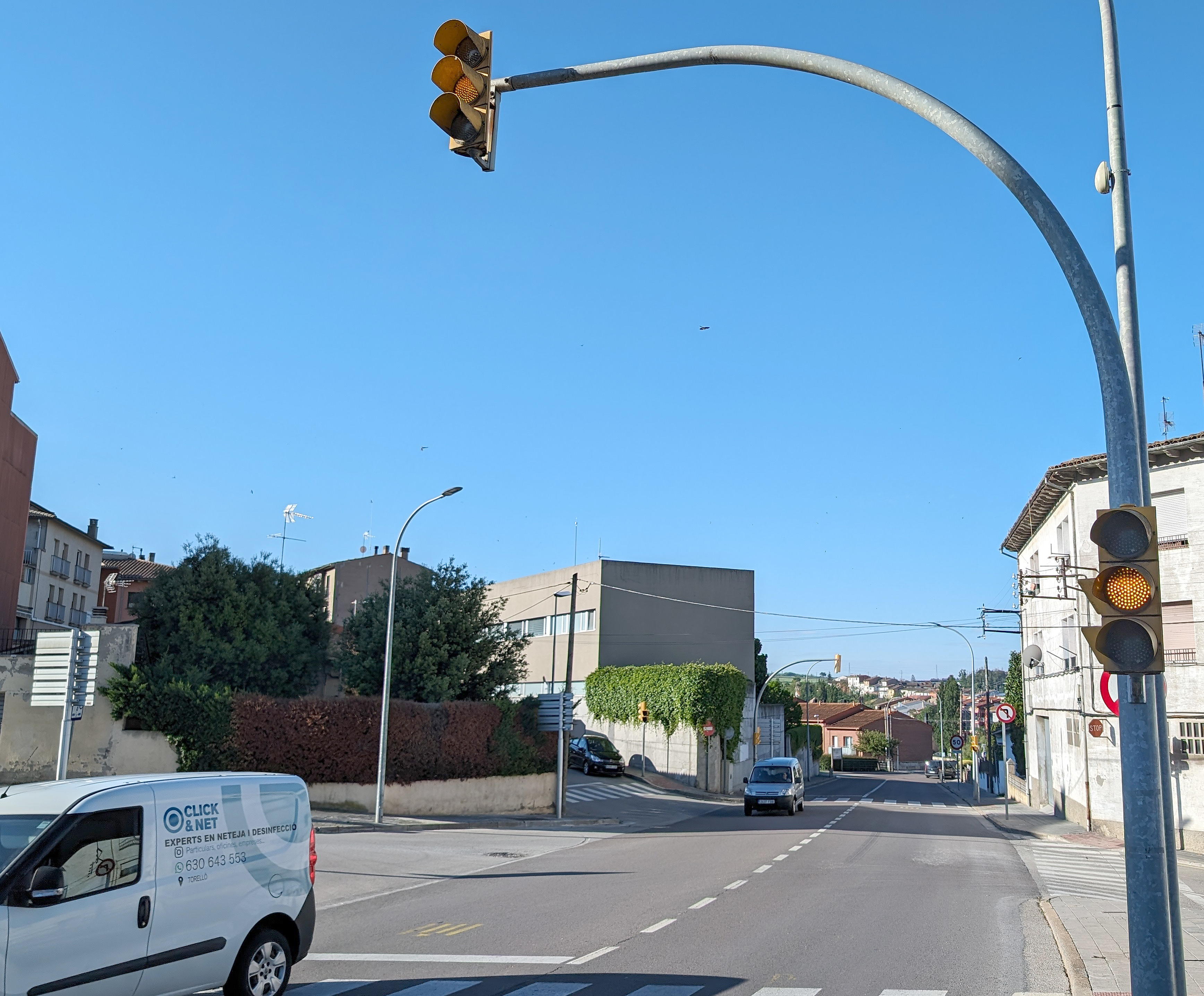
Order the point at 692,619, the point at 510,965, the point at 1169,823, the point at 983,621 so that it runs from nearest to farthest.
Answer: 1. the point at 1169,823
2. the point at 510,965
3. the point at 983,621
4. the point at 692,619

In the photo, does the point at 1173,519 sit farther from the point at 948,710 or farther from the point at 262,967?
the point at 948,710

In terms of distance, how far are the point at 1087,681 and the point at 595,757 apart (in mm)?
21507

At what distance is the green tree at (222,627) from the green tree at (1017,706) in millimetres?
37667

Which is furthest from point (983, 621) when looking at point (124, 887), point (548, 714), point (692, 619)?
point (124, 887)

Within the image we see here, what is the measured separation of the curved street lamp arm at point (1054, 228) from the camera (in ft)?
19.8

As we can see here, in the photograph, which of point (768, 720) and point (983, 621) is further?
point (768, 720)

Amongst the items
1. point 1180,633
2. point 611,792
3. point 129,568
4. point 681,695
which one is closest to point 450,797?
point 611,792

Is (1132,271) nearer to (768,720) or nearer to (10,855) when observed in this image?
(10,855)

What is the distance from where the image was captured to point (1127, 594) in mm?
5754

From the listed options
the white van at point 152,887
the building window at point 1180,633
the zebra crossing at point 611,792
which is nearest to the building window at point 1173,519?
the building window at point 1180,633

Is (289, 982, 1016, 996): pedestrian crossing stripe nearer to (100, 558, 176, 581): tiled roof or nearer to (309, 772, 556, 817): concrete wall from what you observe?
(309, 772, 556, 817): concrete wall

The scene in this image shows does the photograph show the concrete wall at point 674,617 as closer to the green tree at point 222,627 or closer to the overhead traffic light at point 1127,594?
the green tree at point 222,627

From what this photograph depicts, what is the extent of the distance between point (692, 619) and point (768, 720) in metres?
7.75

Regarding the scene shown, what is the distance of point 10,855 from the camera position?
6.31m
